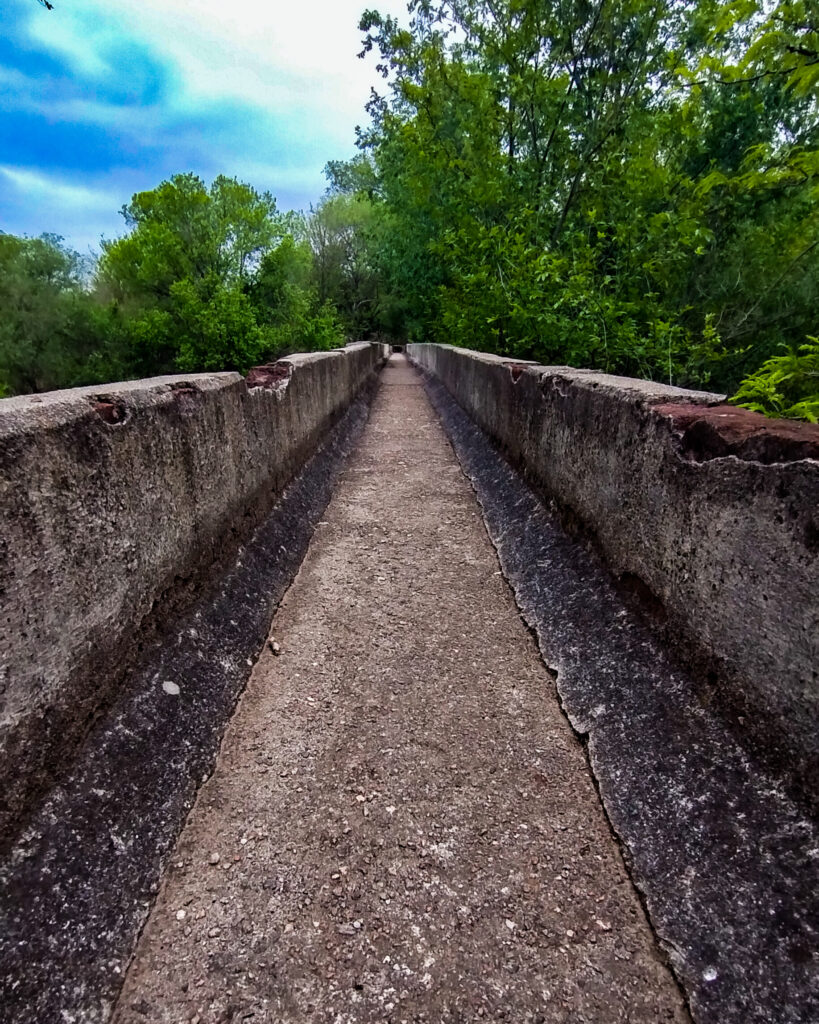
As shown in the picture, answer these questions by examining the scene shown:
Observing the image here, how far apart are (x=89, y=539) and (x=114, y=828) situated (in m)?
0.71

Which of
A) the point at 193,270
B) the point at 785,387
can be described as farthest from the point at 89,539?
the point at 193,270

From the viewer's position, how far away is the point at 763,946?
3.30 feet

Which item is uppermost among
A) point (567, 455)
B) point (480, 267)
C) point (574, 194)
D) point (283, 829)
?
point (574, 194)

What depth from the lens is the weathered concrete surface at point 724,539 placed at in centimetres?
116

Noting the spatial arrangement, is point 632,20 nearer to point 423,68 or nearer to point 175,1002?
point 423,68

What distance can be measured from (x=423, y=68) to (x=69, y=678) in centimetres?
1557

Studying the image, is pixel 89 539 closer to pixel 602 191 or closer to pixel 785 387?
pixel 785 387

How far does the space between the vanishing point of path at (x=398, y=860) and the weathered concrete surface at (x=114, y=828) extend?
63mm

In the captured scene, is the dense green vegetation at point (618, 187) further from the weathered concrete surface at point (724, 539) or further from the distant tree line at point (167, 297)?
the distant tree line at point (167, 297)

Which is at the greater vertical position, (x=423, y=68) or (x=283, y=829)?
(x=423, y=68)

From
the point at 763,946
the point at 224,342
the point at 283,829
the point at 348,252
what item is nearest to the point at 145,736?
the point at 283,829

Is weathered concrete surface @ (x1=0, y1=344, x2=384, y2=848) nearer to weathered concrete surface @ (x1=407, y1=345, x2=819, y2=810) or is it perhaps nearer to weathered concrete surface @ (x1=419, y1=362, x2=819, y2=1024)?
weathered concrete surface @ (x1=419, y1=362, x2=819, y2=1024)

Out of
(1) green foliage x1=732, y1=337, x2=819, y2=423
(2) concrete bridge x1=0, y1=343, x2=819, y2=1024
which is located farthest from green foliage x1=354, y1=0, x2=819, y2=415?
(2) concrete bridge x1=0, y1=343, x2=819, y2=1024

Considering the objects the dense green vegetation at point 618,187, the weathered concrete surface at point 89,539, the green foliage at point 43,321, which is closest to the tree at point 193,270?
the green foliage at point 43,321
